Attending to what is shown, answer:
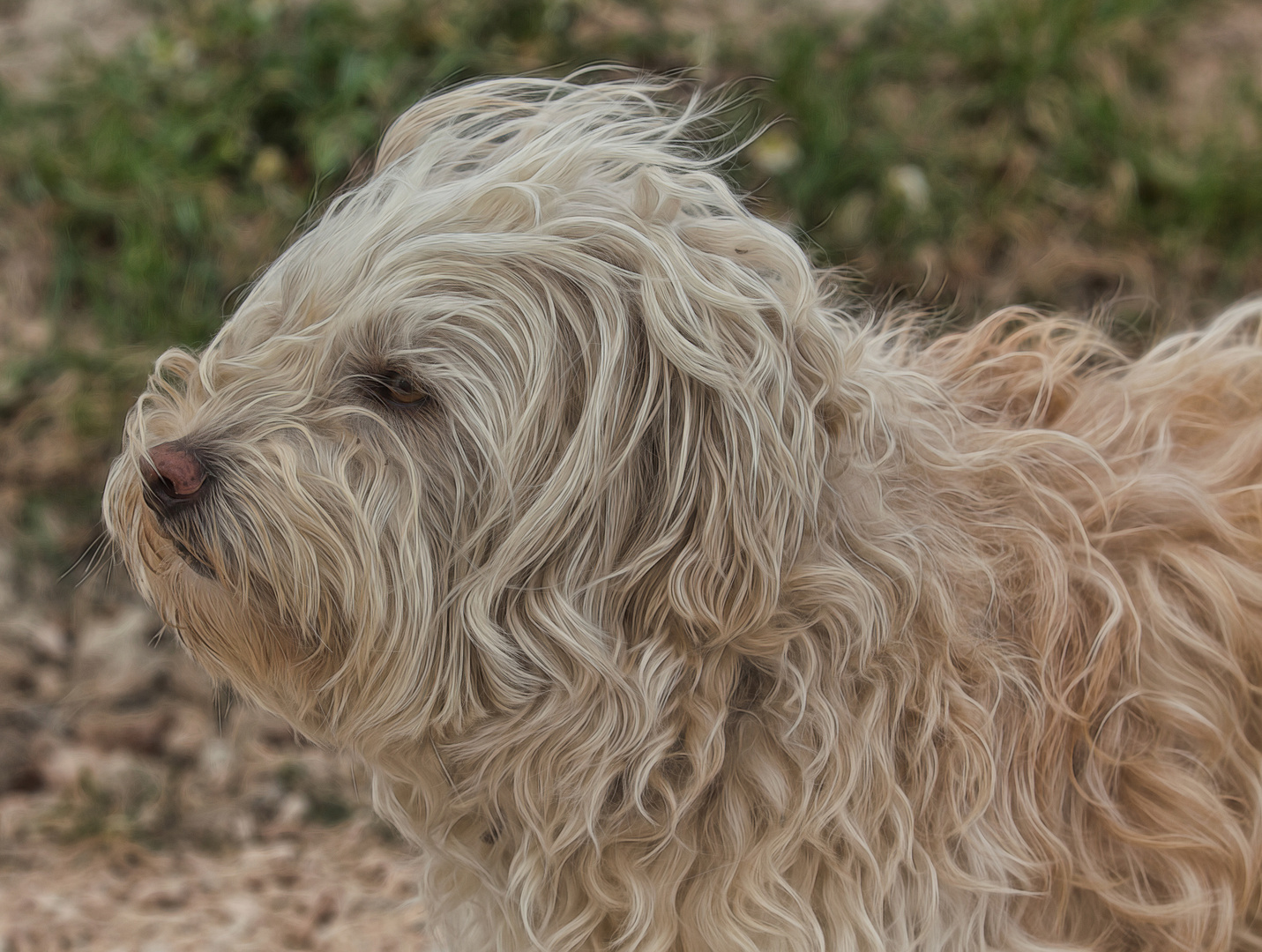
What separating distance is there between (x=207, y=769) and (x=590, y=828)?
1.99 metres

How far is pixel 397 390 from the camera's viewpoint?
5.98ft

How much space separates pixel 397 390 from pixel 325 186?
2.79 metres

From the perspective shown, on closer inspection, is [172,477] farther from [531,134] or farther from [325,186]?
[325,186]

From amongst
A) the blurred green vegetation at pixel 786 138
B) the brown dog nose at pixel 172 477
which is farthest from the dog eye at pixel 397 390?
the blurred green vegetation at pixel 786 138

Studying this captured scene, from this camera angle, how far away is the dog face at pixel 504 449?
178cm

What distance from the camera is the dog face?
1783mm

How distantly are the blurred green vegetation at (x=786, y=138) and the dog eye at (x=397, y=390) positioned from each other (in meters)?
2.57

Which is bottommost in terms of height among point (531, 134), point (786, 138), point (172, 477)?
point (786, 138)

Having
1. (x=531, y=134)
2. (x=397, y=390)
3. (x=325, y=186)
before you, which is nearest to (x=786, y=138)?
(x=325, y=186)

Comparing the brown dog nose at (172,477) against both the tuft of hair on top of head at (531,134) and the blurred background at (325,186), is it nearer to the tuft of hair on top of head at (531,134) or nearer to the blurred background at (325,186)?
the tuft of hair on top of head at (531,134)

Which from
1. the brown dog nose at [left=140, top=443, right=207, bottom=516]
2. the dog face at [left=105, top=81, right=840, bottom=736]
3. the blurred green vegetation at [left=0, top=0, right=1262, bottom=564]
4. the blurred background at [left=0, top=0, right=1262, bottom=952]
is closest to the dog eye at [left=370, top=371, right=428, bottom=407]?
the dog face at [left=105, top=81, right=840, bottom=736]

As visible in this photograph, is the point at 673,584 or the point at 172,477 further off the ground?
the point at 172,477

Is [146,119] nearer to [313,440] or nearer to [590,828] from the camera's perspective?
[313,440]

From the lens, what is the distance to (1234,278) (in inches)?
190
